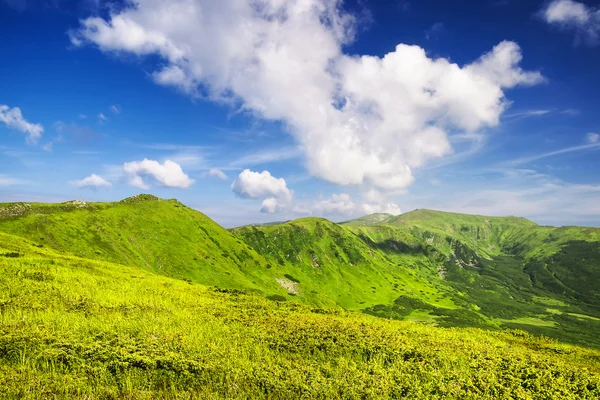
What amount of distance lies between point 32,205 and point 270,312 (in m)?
139

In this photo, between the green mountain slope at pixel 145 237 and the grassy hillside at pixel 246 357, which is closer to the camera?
the grassy hillside at pixel 246 357

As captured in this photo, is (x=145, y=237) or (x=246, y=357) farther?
(x=145, y=237)

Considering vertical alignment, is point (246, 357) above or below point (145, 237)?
below

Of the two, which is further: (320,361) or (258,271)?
(258,271)

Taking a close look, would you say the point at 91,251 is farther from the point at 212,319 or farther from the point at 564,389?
the point at 564,389

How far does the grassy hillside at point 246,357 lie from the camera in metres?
12.4

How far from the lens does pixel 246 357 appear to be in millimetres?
15562

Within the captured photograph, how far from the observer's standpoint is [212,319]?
2219cm

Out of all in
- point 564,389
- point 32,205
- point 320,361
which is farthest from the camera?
A: point 32,205

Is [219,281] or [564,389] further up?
[564,389]

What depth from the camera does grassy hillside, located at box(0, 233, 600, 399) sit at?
488 inches

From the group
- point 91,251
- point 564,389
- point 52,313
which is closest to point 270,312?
point 52,313

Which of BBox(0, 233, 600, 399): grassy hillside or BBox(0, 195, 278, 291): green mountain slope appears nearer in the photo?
BBox(0, 233, 600, 399): grassy hillside

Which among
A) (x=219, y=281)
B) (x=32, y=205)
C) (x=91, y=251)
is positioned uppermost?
(x=32, y=205)
